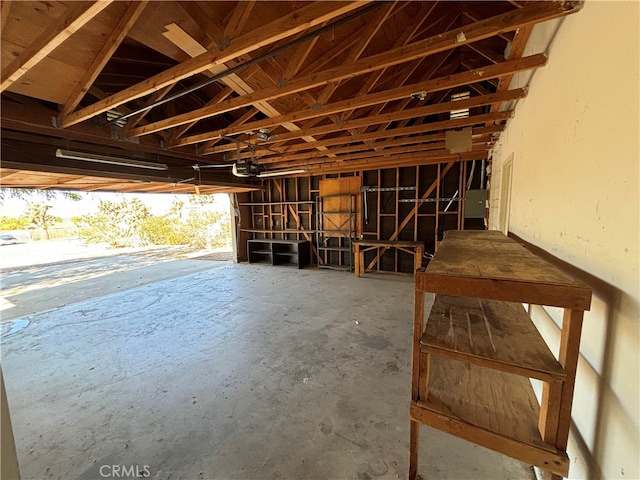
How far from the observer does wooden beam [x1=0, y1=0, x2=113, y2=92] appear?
4.26 feet

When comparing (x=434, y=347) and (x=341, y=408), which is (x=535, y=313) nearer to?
(x=434, y=347)

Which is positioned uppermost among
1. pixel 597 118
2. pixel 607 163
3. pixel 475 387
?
pixel 597 118

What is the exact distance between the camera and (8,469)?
880mm

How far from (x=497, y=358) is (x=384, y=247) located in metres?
5.61

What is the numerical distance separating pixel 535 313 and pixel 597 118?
1.56 m

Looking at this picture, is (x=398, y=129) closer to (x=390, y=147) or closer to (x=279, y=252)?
(x=390, y=147)

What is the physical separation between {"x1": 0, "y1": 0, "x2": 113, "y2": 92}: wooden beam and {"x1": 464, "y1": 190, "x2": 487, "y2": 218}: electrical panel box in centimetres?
602

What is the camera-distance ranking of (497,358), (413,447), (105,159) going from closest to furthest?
(497,358)
(413,447)
(105,159)

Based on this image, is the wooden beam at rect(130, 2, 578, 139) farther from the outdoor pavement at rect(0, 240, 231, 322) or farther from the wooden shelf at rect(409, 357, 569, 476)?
the outdoor pavement at rect(0, 240, 231, 322)

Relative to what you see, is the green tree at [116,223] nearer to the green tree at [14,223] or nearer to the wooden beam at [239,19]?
the green tree at [14,223]

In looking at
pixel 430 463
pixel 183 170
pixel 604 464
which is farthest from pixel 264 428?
pixel 183 170

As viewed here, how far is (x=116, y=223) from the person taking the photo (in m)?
14.6

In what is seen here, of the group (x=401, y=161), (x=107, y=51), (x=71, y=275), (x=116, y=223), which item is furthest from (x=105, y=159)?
(x=116, y=223)

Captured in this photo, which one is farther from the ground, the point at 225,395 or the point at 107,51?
the point at 107,51
